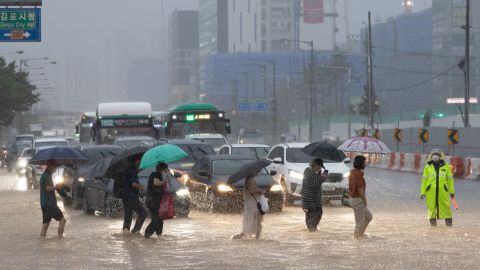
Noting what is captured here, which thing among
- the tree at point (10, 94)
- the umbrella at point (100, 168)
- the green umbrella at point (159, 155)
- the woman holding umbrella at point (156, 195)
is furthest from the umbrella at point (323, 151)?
the tree at point (10, 94)

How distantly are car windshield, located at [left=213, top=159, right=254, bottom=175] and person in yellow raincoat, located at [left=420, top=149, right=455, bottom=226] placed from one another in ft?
20.7

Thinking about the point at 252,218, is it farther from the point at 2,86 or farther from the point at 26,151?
the point at 2,86

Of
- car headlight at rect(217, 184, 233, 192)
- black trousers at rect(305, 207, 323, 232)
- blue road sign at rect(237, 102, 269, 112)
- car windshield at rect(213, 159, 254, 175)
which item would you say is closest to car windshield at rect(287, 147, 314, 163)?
car windshield at rect(213, 159, 254, 175)

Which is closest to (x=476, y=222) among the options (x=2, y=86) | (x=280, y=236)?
(x=280, y=236)

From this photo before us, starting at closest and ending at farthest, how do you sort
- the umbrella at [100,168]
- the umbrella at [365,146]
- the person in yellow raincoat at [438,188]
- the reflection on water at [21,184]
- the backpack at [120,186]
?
1. the backpack at [120,186]
2. the person in yellow raincoat at [438,188]
3. the umbrella at [100,168]
4. the umbrella at [365,146]
5. the reflection on water at [21,184]

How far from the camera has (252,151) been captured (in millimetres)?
37031

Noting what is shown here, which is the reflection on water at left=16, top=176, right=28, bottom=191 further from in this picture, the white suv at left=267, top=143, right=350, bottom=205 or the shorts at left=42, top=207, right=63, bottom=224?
the shorts at left=42, top=207, right=63, bottom=224

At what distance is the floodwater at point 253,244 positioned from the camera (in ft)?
53.7

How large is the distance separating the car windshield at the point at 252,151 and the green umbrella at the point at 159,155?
49.9 feet

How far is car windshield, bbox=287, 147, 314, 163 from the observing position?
30781mm

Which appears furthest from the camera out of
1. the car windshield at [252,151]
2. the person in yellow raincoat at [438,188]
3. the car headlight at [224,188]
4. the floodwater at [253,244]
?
the car windshield at [252,151]

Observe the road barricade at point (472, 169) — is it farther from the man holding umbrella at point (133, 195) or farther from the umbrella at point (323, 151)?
the man holding umbrella at point (133, 195)

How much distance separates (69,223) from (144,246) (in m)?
5.93

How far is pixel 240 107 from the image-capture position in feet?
438
